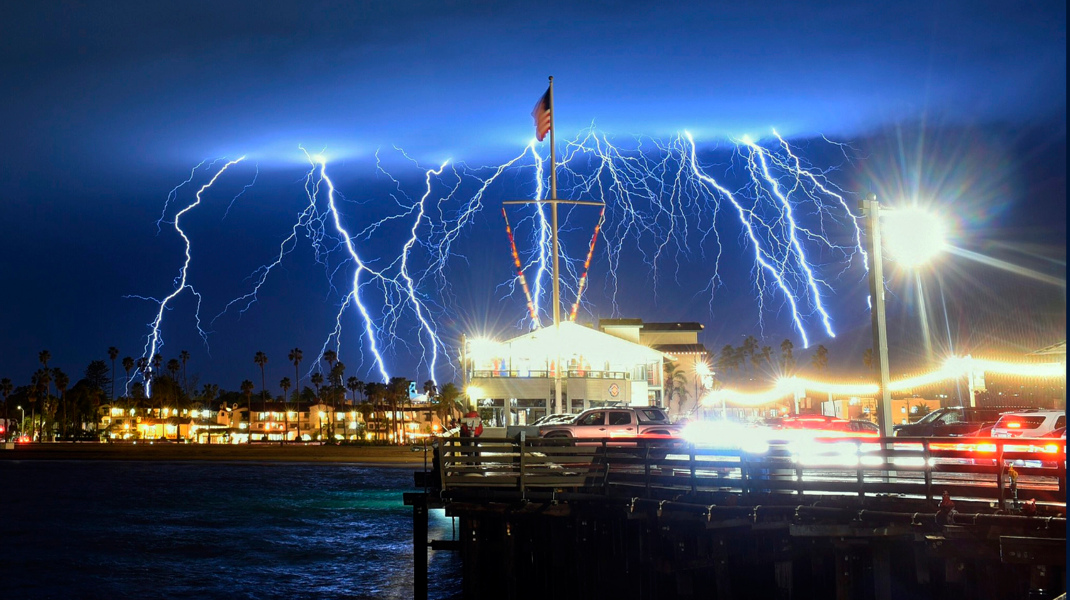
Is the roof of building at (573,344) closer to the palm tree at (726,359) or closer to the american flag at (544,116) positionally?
the american flag at (544,116)

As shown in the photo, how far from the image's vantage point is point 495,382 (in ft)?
173

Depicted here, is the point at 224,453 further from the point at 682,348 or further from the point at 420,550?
the point at 420,550

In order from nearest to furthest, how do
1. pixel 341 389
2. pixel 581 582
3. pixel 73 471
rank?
1. pixel 581 582
2. pixel 73 471
3. pixel 341 389

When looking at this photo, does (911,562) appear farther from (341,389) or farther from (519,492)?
(341,389)

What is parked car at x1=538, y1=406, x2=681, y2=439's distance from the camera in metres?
30.1

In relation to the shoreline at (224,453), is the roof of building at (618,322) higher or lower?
higher

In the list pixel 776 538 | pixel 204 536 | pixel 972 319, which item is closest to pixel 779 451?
pixel 776 538

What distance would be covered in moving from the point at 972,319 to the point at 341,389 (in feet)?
367

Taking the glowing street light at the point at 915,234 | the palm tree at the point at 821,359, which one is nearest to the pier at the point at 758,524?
the glowing street light at the point at 915,234

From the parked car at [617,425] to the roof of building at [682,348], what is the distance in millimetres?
70943

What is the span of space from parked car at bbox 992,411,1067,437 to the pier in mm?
1656

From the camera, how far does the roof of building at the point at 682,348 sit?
336ft

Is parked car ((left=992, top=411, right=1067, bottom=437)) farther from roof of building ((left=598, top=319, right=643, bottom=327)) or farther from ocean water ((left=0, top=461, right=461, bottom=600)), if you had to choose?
roof of building ((left=598, top=319, right=643, bottom=327))

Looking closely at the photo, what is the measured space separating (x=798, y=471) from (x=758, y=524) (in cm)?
138
